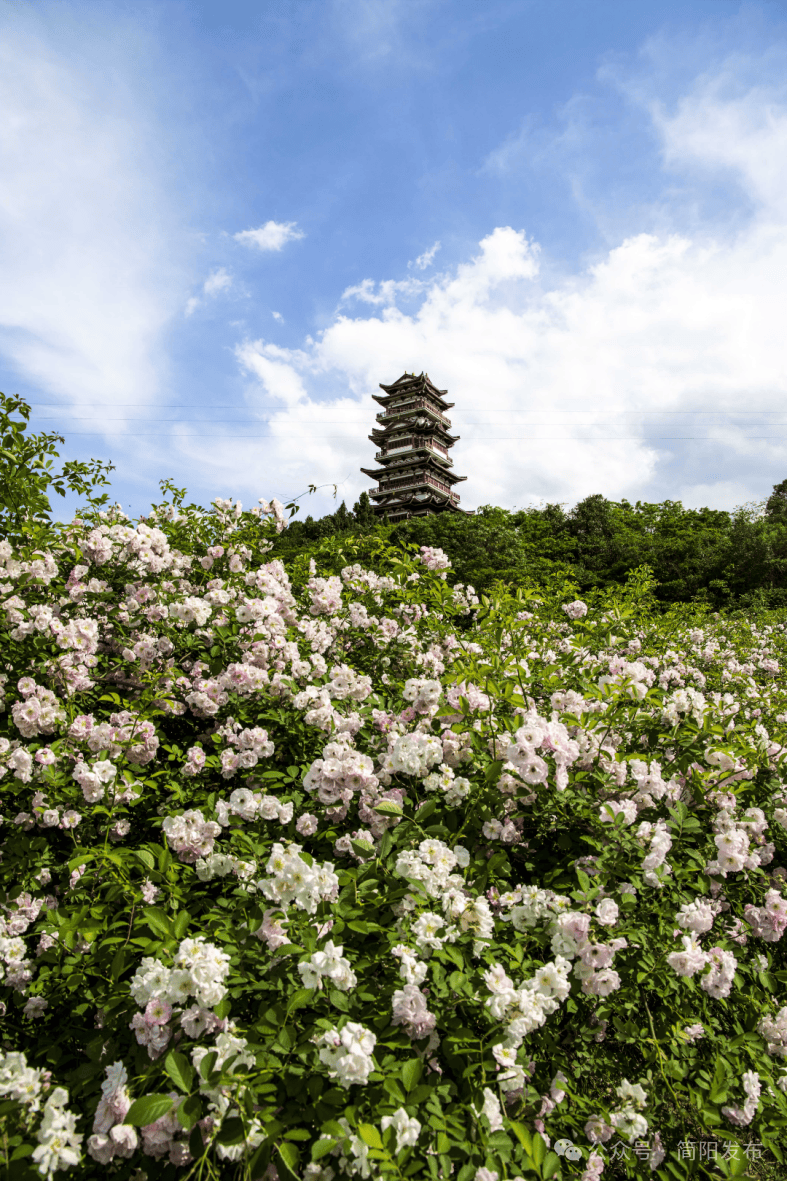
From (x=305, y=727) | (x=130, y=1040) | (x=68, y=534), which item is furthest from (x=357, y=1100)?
(x=68, y=534)

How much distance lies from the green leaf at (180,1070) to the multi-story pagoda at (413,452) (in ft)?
127

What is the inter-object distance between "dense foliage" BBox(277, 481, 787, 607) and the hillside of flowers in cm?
1243

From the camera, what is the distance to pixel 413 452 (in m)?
41.8

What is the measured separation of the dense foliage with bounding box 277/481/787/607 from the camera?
61.2 feet

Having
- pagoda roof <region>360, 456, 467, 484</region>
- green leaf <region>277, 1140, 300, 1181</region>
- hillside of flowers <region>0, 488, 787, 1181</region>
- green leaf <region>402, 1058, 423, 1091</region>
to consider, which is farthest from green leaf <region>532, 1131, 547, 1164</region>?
pagoda roof <region>360, 456, 467, 484</region>

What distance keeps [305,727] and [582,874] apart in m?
1.21

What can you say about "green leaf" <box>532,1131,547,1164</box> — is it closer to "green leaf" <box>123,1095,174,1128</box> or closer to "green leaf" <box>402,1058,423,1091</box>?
"green leaf" <box>402,1058,423,1091</box>

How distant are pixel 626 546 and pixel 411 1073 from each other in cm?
2377

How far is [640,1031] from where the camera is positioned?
161 centimetres

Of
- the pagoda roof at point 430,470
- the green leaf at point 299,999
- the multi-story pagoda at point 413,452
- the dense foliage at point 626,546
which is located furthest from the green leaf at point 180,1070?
the pagoda roof at point 430,470

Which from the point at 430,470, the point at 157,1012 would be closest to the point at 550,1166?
the point at 157,1012

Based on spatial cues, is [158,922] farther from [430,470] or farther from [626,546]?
[430,470]

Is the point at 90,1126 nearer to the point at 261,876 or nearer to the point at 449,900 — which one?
the point at 261,876

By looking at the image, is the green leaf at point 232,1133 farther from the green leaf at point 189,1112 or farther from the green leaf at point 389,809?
the green leaf at point 389,809
